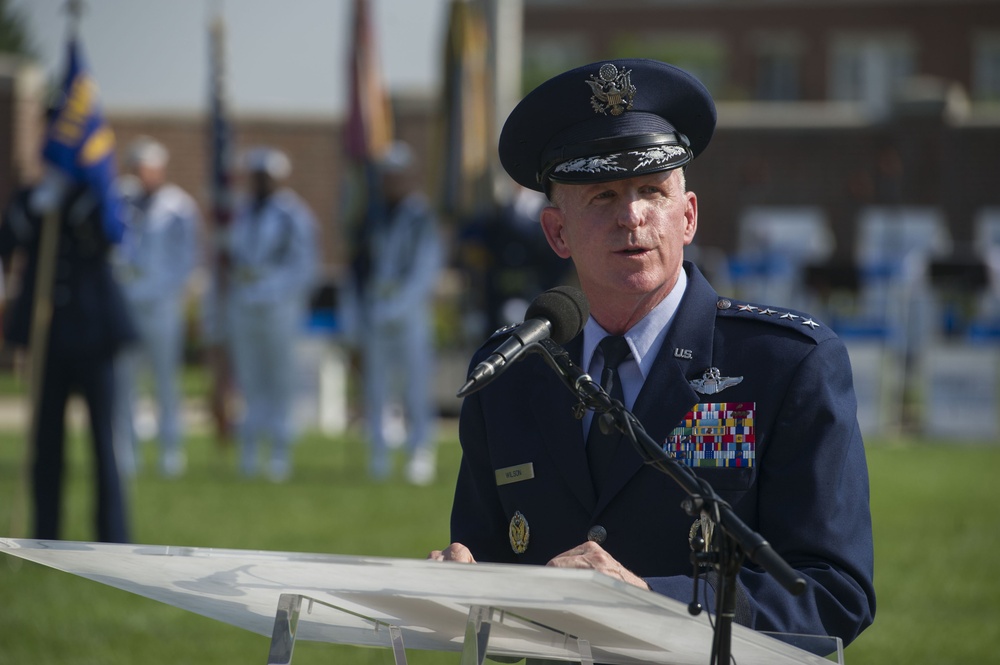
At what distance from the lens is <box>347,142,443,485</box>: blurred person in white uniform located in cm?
1276

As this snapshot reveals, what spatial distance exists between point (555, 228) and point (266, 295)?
10546mm

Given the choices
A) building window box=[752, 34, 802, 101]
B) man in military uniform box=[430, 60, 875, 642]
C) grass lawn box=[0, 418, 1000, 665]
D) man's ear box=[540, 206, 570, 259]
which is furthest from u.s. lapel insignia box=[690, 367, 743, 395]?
building window box=[752, 34, 802, 101]

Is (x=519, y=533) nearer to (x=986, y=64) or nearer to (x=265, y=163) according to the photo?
(x=265, y=163)

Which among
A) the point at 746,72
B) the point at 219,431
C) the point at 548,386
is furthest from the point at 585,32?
the point at 548,386

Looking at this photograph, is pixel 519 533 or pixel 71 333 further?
pixel 71 333

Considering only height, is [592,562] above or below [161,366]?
above

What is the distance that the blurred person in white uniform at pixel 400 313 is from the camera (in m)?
12.8

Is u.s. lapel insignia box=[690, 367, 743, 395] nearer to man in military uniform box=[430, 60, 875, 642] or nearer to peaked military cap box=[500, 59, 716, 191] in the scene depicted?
man in military uniform box=[430, 60, 875, 642]

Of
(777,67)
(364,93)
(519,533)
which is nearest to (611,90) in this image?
(519,533)

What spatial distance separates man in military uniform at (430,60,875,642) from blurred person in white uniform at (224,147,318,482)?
33.3ft

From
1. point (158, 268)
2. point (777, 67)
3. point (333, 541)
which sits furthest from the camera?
point (777, 67)

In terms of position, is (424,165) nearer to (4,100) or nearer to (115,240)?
(4,100)

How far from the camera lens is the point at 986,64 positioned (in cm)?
4500

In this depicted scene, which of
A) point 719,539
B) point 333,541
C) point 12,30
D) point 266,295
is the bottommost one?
point 333,541
